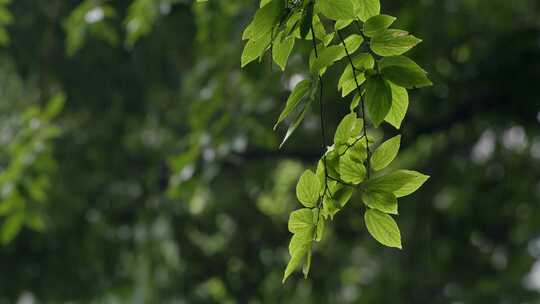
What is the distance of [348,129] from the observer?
996mm

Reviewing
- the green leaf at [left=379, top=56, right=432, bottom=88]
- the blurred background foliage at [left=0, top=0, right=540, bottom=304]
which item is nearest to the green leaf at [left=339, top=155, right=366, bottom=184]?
the green leaf at [left=379, top=56, right=432, bottom=88]

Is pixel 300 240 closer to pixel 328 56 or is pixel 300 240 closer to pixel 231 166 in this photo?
pixel 328 56

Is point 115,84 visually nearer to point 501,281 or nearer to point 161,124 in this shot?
point 161,124

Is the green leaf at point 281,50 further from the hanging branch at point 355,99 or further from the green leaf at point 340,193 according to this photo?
the green leaf at point 340,193

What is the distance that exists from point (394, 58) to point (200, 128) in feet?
6.88

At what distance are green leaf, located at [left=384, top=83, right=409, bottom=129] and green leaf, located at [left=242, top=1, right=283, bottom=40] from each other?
0.16 meters

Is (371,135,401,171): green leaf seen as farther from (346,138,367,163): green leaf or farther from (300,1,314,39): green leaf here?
(300,1,314,39): green leaf

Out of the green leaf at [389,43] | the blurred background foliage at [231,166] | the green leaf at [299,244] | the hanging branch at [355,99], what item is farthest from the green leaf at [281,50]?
the blurred background foliage at [231,166]

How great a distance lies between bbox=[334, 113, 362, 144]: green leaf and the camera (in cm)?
99

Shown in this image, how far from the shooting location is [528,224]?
16.1 ft

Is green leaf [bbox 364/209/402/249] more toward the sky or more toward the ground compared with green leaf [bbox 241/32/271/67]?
more toward the ground

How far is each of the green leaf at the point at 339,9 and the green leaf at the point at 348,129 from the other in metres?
0.12

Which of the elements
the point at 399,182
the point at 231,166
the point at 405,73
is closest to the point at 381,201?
the point at 399,182

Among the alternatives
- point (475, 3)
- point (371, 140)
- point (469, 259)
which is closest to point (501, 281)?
point (469, 259)
